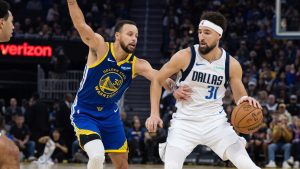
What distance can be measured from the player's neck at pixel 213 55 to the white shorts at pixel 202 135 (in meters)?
0.69

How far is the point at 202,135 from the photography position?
8492mm

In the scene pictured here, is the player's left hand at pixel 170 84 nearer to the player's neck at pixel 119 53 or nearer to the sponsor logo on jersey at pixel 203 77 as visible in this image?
the sponsor logo on jersey at pixel 203 77

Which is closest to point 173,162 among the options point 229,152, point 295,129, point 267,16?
point 229,152

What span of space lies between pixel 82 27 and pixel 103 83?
73 centimetres

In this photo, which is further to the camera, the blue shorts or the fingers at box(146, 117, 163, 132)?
the blue shorts

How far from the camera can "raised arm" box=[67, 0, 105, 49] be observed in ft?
29.5

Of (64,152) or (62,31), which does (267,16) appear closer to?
(62,31)

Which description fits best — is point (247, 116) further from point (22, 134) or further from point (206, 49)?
point (22, 134)

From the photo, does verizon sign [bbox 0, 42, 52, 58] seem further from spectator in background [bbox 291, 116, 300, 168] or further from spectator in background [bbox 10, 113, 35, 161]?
spectator in background [bbox 291, 116, 300, 168]

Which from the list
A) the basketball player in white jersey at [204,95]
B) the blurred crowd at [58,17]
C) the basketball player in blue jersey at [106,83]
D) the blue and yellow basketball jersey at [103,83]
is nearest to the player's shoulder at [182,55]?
the basketball player in white jersey at [204,95]

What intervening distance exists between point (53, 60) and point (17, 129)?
18.4 feet

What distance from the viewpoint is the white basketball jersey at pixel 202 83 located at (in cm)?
855

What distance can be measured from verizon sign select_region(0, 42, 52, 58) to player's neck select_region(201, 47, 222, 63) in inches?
677

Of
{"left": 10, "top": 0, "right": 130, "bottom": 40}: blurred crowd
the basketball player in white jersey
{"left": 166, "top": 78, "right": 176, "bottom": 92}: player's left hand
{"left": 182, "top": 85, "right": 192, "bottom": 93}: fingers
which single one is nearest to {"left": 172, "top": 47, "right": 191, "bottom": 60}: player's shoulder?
the basketball player in white jersey
